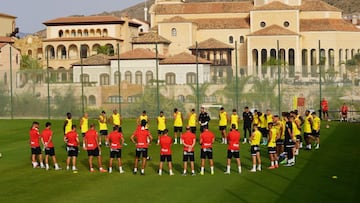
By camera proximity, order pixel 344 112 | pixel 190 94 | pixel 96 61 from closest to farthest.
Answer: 1. pixel 344 112
2. pixel 190 94
3. pixel 96 61

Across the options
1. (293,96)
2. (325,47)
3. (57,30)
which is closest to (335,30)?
(325,47)

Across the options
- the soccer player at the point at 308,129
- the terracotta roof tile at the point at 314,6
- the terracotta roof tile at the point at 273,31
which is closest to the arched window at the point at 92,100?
the soccer player at the point at 308,129

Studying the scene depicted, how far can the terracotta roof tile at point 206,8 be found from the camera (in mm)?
132875

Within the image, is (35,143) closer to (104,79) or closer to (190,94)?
(190,94)

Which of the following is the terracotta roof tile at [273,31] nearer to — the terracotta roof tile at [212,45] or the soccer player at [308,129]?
the terracotta roof tile at [212,45]

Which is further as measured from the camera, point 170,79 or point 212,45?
point 212,45

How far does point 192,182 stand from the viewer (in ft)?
79.1

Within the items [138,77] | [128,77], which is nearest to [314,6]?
[138,77]

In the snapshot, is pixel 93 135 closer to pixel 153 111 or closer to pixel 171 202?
pixel 171 202

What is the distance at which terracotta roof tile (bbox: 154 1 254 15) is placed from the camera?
132875mm

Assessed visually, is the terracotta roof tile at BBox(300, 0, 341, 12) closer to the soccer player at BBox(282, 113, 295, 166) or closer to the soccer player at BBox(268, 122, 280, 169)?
the soccer player at BBox(282, 113, 295, 166)

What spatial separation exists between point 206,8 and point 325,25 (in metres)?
20.7

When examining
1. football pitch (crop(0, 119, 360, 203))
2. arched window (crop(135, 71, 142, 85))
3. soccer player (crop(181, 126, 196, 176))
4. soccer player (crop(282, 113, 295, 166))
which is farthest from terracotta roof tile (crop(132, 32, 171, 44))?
soccer player (crop(181, 126, 196, 176))

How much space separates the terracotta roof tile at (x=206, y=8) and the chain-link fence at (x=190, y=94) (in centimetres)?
7513
